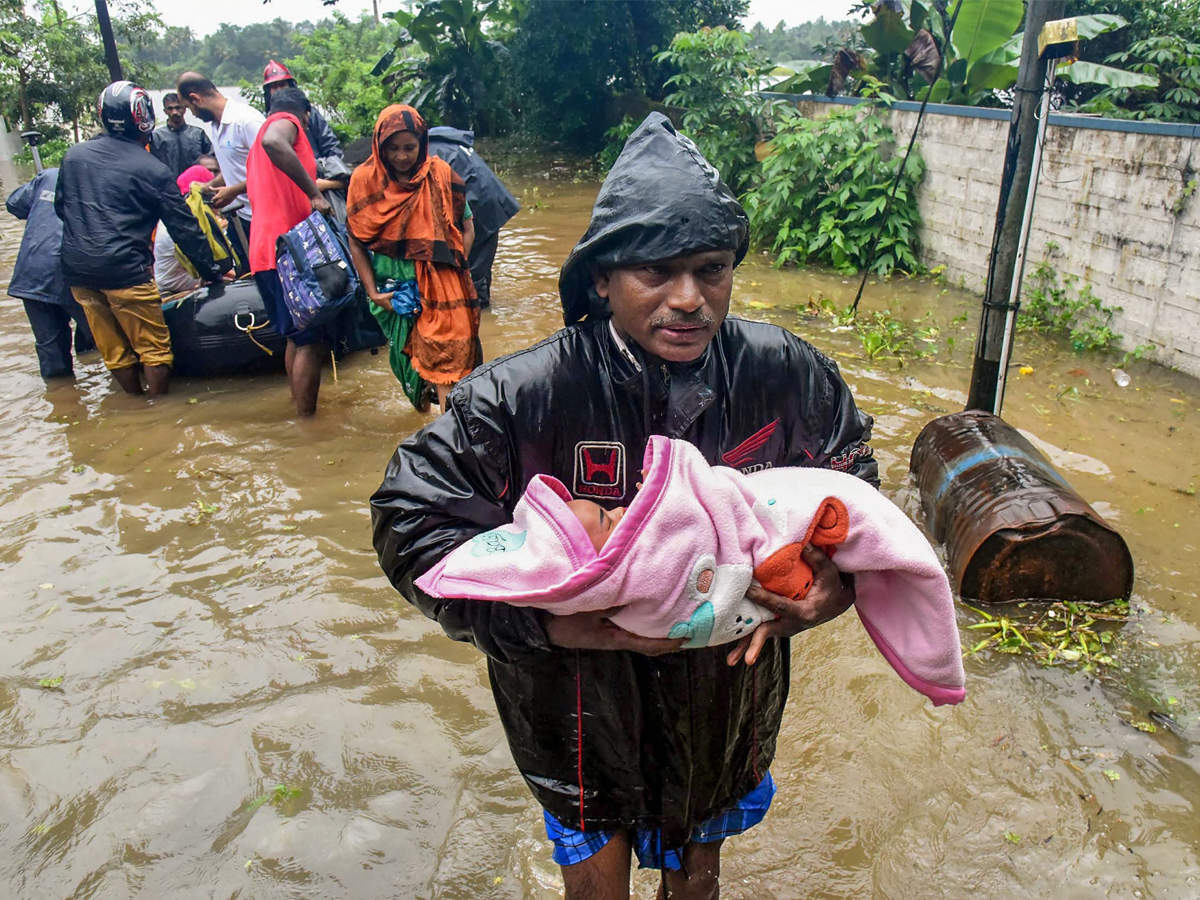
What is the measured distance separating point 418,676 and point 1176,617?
118 inches

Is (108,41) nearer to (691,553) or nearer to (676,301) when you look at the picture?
(676,301)

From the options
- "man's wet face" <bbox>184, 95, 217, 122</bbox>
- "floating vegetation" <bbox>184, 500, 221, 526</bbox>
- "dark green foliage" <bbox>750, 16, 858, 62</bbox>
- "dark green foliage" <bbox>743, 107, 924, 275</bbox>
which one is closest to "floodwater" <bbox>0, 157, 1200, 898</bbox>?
"floating vegetation" <bbox>184, 500, 221, 526</bbox>

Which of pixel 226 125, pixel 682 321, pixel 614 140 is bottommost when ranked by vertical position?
pixel 614 140

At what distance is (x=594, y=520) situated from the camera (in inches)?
58.4

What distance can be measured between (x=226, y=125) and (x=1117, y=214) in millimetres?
6279

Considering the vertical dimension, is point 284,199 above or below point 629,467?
above

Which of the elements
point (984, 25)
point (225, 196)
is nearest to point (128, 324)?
point (225, 196)

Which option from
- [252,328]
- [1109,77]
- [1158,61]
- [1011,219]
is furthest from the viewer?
[1158,61]

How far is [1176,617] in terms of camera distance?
11.0ft

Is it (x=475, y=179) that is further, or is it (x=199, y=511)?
(x=475, y=179)

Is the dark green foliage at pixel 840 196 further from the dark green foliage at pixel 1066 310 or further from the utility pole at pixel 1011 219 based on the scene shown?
the utility pole at pixel 1011 219

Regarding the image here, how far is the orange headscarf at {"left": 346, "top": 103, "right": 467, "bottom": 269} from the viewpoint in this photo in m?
4.44

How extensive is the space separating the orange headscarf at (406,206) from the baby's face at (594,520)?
3345 mm

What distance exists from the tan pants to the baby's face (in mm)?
5212
